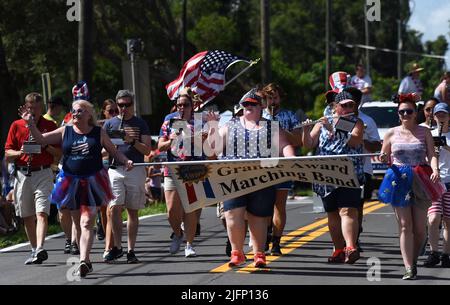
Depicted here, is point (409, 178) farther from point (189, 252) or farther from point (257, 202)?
point (189, 252)

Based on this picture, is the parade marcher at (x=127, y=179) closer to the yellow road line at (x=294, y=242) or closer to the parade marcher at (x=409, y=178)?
the yellow road line at (x=294, y=242)

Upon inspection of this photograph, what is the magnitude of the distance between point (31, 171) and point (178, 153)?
5.51ft

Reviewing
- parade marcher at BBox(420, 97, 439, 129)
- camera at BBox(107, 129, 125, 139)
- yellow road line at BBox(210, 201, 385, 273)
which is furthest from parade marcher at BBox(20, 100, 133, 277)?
parade marcher at BBox(420, 97, 439, 129)

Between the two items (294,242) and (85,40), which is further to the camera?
(85,40)

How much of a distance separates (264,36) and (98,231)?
15773 mm

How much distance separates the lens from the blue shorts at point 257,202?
11.0 meters

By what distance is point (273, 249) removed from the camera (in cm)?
1279

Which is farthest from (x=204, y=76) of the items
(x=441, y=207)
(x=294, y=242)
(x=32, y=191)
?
(x=441, y=207)

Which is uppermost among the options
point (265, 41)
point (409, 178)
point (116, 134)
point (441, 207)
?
point (265, 41)

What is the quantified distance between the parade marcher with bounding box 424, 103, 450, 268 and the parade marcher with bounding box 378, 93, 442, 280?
0.93 m

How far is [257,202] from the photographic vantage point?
11.1 m

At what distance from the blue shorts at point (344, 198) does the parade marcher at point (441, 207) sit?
2.63 ft

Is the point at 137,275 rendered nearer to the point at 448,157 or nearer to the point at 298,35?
the point at 448,157
